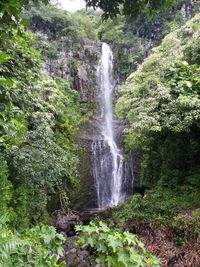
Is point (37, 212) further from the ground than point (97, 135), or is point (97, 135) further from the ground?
point (97, 135)

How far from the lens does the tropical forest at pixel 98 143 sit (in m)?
2.47

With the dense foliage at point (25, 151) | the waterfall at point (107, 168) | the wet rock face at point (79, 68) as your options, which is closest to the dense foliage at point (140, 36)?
the wet rock face at point (79, 68)

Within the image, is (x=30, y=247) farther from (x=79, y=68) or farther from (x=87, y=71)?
(x=87, y=71)

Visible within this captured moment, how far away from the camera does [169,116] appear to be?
7.47 m

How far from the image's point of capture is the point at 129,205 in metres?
7.67

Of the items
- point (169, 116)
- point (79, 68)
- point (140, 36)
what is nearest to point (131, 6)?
point (169, 116)

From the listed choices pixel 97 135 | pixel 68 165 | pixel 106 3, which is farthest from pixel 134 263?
pixel 97 135

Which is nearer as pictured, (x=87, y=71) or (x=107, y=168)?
(x=107, y=168)

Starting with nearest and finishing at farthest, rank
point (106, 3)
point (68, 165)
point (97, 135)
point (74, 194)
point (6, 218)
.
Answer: point (6, 218)
point (106, 3)
point (68, 165)
point (74, 194)
point (97, 135)

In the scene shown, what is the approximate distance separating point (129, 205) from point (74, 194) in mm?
4782

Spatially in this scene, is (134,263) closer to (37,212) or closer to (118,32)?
(37,212)

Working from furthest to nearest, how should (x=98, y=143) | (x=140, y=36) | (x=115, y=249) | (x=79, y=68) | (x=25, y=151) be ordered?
(x=140, y=36) < (x=79, y=68) < (x=98, y=143) < (x=25, y=151) < (x=115, y=249)

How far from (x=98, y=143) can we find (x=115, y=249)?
1203cm

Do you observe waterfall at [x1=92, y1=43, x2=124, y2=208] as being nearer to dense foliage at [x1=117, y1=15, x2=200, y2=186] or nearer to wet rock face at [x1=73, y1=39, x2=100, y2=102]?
dense foliage at [x1=117, y1=15, x2=200, y2=186]
